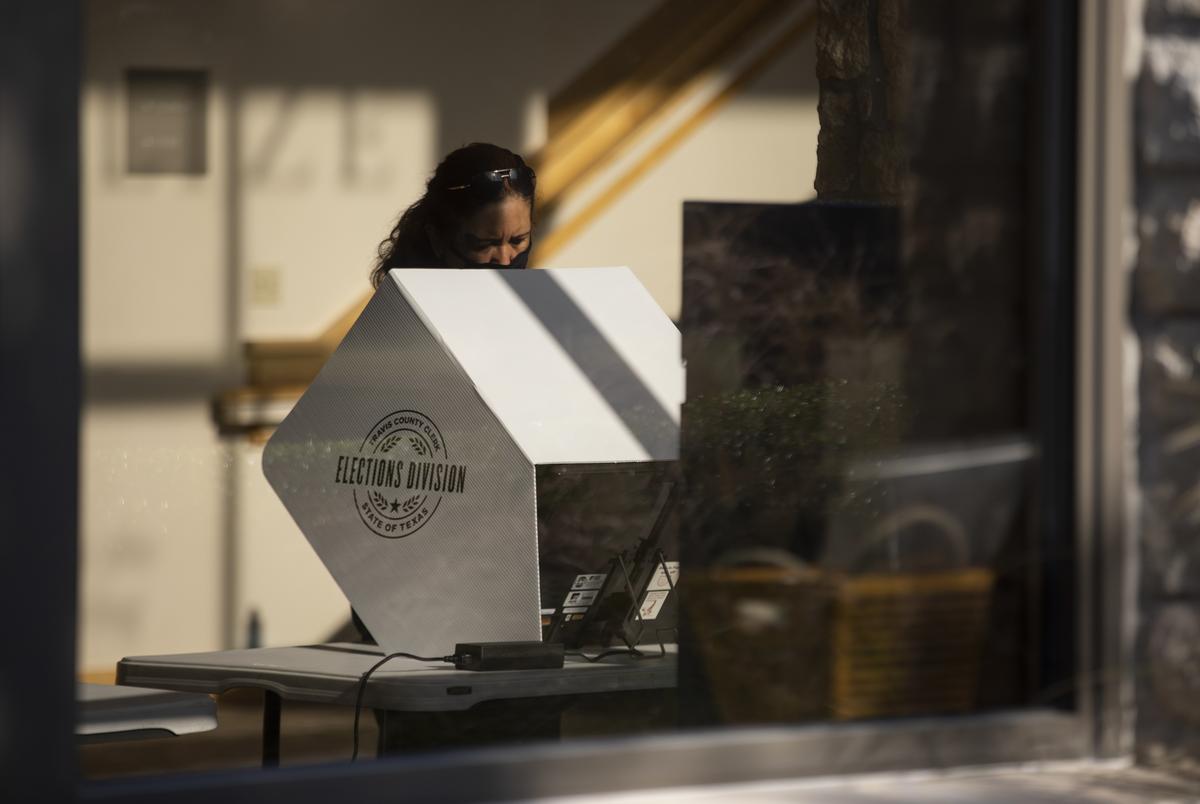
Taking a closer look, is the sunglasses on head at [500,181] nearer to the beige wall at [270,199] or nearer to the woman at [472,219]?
the woman at [472,219]

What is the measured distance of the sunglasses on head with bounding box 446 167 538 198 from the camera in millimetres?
3123

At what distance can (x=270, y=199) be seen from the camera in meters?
4.52

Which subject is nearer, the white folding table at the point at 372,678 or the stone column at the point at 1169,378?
the stone column at the point at 1169,378

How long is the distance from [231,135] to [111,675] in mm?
2737

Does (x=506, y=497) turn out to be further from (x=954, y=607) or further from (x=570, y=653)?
(x=954, y=607)

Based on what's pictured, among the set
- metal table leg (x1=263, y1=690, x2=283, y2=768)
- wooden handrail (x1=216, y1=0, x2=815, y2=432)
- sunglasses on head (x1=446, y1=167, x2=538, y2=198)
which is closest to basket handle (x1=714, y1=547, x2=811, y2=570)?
metal table leg (x1=263, y1=690, x2=283, y2=768)

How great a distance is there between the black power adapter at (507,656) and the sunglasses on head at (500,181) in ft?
3.98

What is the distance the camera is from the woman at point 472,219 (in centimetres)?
299

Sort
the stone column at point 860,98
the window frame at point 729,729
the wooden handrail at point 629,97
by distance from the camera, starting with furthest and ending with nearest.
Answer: the wooden handrail at point 629,97 → the stone column at point 860,98 → the window frame at point 729,729

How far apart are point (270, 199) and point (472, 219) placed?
1625 millimetres

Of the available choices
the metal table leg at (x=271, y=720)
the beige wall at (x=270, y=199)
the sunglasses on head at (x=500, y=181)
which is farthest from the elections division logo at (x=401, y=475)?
the beige wall at (x=270, y=199)

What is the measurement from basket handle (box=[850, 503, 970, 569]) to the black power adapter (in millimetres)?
556

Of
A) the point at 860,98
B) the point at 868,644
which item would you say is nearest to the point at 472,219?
the point at 860,98

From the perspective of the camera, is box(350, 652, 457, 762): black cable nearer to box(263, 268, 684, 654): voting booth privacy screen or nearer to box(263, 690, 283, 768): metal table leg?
box(263, 268, 684, 654): voting booth privacy screen
